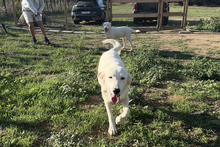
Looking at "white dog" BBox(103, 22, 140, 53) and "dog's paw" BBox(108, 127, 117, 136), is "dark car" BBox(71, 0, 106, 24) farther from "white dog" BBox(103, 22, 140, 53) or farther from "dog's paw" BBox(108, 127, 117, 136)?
"dog's paw" BBox(108, 127, 117, 136)

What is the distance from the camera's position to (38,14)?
22.7 ft

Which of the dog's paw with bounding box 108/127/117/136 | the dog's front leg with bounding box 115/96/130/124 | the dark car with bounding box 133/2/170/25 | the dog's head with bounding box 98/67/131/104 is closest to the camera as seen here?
the dog's head with bounding box 98/67/131/104

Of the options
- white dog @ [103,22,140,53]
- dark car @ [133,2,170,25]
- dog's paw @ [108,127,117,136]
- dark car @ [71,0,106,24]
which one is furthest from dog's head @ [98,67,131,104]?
dark car @ [133,2,170,25]

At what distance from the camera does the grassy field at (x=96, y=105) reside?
260 cm

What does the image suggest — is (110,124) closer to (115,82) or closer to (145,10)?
(115,82)

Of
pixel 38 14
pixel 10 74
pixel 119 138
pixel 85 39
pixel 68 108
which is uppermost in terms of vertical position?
pixel 38 14

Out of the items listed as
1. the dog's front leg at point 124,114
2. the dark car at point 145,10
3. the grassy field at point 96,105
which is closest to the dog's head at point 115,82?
the dog's front leg at point 124,114

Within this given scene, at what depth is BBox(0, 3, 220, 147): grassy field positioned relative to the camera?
260 cm

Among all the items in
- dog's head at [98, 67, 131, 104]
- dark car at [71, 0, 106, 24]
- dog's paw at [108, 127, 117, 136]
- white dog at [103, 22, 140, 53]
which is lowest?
dog's paw at [108, 127, 117, 136]

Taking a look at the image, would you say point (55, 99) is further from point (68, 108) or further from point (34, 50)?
point (34, 50)

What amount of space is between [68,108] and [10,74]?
2223mm

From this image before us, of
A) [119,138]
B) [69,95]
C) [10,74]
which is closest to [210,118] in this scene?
[119,138]

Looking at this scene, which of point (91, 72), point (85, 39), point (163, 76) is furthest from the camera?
point (85, 39)

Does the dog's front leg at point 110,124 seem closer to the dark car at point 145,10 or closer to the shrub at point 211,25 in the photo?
the shrub at point 211,25
